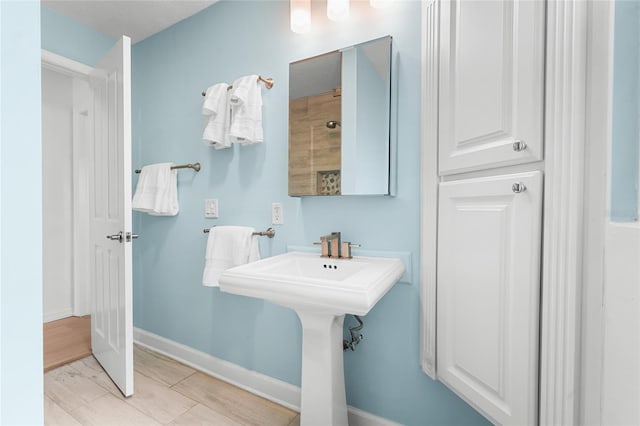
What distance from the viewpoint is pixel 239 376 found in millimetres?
1893

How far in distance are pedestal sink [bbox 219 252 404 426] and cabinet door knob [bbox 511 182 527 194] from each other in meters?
0.49

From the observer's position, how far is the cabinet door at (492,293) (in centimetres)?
83

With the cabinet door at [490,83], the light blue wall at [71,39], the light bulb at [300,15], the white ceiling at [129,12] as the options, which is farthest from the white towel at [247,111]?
the light blue wall at [71,39]

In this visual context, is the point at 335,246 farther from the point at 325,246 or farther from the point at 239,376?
the point at 239,376

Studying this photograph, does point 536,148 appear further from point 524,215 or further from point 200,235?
point 200,235

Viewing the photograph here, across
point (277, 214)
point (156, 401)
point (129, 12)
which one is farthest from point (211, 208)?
point (129, 12)

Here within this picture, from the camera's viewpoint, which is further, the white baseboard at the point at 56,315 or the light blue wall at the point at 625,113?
the white baseboard at the point at 56,315

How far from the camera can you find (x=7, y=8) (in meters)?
0.41

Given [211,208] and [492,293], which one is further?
[211,208]

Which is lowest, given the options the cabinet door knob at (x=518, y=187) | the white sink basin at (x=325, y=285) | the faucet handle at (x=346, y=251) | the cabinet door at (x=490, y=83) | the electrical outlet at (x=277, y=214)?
the white sink basin at (x=325, y=285)

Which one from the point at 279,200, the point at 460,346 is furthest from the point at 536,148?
the point at 279,200

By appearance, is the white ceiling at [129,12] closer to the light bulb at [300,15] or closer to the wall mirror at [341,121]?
the light bulb at [300,15]

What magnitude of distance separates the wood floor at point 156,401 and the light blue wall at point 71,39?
2.13m

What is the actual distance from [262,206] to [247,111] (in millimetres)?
533
